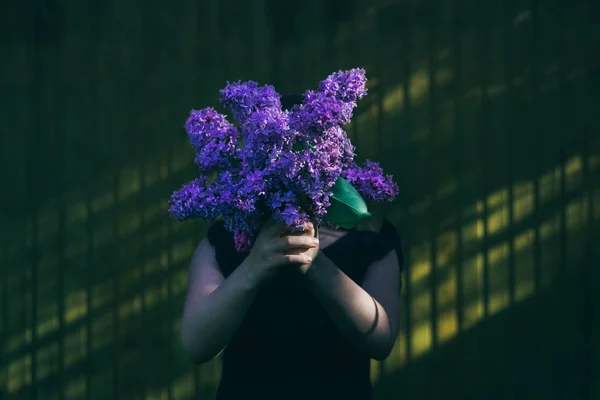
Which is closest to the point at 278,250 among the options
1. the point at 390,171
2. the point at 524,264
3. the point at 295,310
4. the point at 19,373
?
the point at 295,310

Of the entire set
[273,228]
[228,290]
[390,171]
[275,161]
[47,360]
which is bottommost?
[47,360]

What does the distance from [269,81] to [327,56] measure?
0.29 m

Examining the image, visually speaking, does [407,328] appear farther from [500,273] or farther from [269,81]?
[269,81]

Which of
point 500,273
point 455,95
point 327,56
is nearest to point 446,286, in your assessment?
point 500,273

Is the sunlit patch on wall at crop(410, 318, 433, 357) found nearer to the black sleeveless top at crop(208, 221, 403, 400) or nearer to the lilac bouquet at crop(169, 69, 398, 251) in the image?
the black sleeveless top at crop(208, 221, 403, 400)

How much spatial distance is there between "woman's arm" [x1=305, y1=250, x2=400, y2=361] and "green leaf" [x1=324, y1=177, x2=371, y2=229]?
0.32 ft

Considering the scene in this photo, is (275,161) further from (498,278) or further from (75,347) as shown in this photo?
(75,347)

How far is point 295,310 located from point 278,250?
0.28m

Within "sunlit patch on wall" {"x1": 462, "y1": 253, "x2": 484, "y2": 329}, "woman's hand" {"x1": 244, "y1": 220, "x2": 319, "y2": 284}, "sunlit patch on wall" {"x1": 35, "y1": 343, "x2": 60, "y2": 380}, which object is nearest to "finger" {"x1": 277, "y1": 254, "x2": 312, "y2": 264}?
"woman's hand" {"x1": 244, "y1": 220, "x2": 319, "y2": 284}

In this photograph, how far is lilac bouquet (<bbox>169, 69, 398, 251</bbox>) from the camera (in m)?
1.77

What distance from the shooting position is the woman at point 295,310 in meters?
1.87

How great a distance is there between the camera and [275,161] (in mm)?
1773

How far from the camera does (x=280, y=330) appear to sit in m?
2.04

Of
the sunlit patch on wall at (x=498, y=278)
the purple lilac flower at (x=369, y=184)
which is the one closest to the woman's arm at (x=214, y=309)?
the purple lilac flower at (x=369, y=184)
